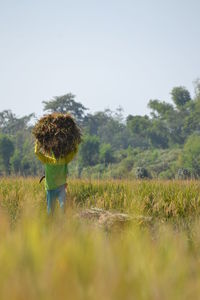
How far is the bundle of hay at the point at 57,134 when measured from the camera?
7.78 m

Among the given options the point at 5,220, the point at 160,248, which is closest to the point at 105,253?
the point at 160,248

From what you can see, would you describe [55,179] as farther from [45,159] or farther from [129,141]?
[129,141]

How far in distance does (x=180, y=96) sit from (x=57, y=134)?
3076 inches

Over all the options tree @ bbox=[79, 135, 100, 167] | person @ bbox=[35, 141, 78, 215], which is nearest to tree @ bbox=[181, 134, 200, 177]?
tree @ bbox=[79, 135, 100, 167]

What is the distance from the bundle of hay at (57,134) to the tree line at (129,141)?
37046 millimetres

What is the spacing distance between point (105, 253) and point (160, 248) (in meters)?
0.30

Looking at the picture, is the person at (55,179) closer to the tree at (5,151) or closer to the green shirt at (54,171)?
the green shirt at (54,171)

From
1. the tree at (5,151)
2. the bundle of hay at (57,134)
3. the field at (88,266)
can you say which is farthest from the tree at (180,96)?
the field at (88,266)

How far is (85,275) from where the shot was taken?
146 centimetres

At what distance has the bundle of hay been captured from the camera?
7777 mm

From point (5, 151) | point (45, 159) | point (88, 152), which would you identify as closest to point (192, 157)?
point (88, 152)

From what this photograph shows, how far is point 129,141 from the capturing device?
88188mm

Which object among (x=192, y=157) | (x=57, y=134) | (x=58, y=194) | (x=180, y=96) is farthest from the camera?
(x=180, y=96)

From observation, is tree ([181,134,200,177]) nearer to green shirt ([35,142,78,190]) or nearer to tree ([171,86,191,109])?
tree ([171,86,191,109])
